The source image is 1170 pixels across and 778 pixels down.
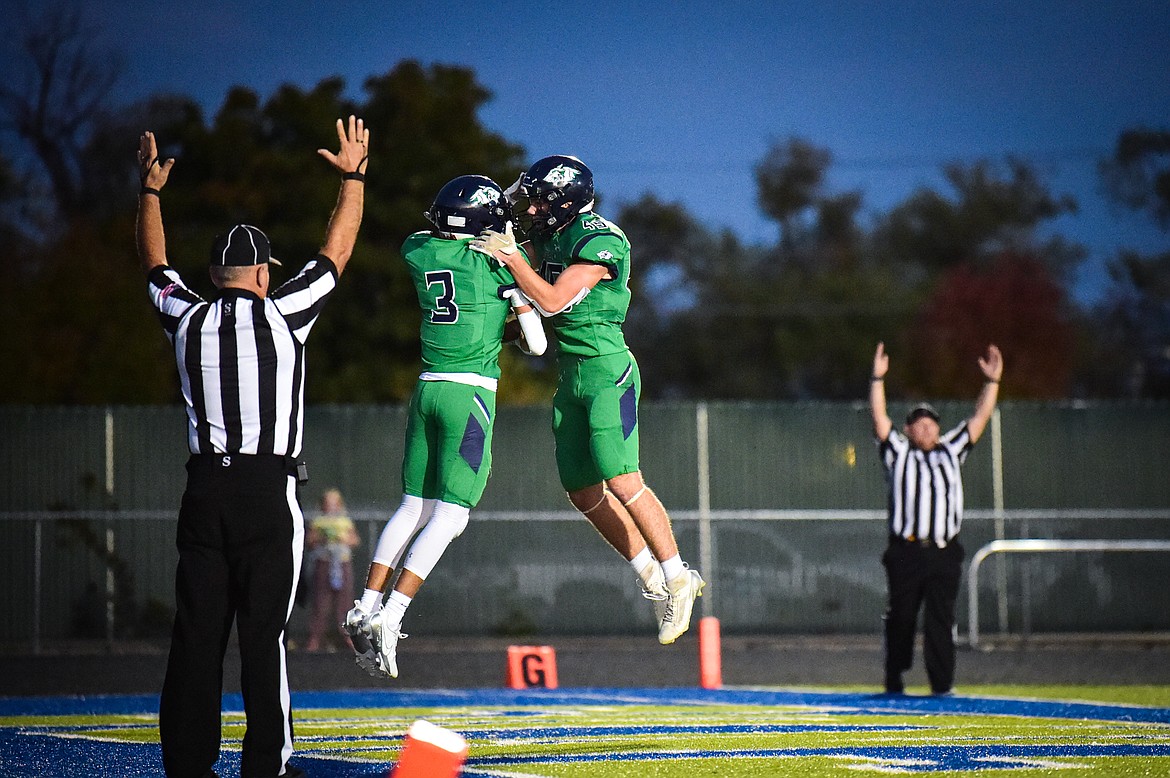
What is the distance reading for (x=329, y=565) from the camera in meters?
18.7

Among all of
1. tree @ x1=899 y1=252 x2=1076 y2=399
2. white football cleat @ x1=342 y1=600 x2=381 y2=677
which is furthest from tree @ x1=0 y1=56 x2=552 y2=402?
white football cleat @ x1=342 y1=600 x2=381 y2=677

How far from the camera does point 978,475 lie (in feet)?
68.8

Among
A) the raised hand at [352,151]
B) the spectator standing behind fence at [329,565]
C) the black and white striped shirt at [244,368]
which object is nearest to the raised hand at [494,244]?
the raised hand at [352,151]

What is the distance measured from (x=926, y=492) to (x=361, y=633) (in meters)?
6.17

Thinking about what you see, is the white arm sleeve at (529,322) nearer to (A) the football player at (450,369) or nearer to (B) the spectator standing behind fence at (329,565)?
(A) the football player at (450,369)

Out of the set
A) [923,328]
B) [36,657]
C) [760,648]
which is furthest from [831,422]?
[923,328]

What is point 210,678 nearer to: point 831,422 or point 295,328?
point 295,328

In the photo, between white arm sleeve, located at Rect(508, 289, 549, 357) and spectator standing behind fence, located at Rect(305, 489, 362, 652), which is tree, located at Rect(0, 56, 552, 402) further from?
white arm sleeve, located at Rect(508, 289, 549, 357)

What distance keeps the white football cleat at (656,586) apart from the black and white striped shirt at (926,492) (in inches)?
187

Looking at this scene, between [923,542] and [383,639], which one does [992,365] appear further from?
[383,639]

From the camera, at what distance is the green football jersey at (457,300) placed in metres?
8.35

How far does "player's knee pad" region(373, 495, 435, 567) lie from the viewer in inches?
328

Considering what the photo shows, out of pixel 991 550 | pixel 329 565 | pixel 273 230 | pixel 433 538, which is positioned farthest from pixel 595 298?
pixel 273 230

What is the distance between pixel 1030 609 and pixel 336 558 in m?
8.30
